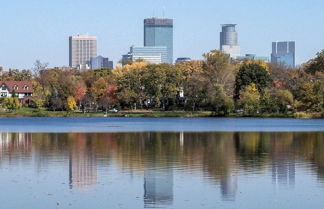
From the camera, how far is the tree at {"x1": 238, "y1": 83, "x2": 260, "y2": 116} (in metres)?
97.8

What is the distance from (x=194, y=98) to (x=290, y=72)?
812 inches

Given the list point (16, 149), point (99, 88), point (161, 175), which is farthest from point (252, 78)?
point (161, 175)

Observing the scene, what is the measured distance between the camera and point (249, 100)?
97.6 metres

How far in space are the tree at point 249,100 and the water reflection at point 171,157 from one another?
46203 mm

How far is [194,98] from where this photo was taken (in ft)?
342

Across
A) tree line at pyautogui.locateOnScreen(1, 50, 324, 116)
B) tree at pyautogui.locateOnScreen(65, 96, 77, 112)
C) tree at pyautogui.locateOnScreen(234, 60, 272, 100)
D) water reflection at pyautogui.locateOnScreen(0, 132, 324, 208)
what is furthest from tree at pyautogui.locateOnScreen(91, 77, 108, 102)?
water reflection at pyautogui.locateOnScreen(0, 132, 324, 208)

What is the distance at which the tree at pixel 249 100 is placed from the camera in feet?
321

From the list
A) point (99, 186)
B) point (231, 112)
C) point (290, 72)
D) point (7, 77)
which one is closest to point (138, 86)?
point (231, 112)

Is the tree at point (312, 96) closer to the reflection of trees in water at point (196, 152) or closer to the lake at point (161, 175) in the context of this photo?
the reflection of trees in water at point (196, 152)

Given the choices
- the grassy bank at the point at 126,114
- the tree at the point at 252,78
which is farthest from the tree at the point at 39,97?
the tree at the point at 252,78

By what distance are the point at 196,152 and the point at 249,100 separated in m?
60.7

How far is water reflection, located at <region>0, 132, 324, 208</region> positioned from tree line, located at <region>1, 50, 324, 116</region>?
47324mm

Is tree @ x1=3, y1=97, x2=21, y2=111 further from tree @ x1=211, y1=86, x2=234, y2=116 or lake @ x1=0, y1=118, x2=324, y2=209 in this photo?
lake @ x1=0, y1=118, x2=324, y2=209

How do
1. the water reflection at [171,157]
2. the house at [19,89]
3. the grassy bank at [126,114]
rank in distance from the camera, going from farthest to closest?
the house at [19,89]
the grassy bank at [126,114]
the water reflection at [171,157]
